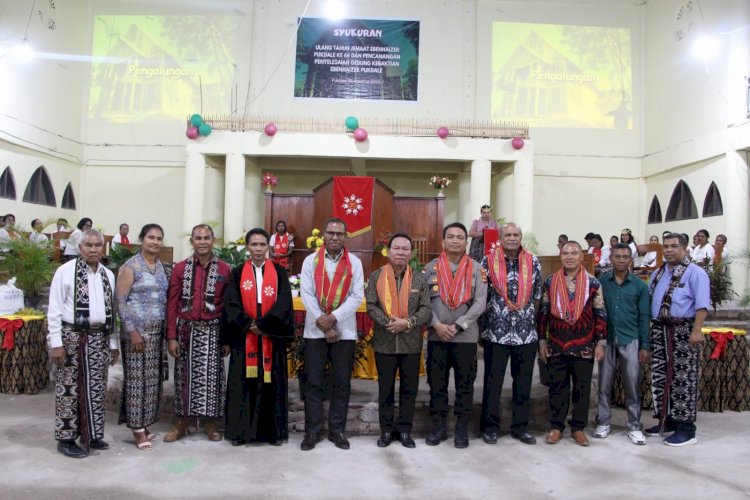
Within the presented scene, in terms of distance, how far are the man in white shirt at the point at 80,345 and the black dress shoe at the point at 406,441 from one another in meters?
1.84

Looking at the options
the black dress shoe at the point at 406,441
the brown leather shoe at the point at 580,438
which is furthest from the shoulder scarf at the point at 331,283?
the brown leather shoe at the point at 580,438

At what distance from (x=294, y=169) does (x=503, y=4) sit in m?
6.25

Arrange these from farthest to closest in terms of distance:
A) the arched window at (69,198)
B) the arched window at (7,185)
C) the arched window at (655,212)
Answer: the arched window at (655,212), the arched window at (69,198), the arched window at (7,185)

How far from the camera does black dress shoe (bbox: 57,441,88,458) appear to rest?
3404mm

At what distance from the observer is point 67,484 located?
2982 mm

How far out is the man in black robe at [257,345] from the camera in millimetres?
3598

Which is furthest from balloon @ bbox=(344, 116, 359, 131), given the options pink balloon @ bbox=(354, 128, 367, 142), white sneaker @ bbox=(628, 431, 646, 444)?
white sneaker @ bbox=(628, 431, 646, 444)

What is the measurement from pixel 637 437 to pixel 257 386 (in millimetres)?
2503

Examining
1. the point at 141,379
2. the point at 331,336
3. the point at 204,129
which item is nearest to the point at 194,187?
the point at 204,129

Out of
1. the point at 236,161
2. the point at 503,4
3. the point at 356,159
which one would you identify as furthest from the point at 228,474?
the point at 503,4

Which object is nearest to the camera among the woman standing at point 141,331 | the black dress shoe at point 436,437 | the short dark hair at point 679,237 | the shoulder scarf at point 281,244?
the woman standing at point 141,331

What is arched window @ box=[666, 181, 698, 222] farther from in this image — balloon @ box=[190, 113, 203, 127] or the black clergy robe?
the black clergy robe

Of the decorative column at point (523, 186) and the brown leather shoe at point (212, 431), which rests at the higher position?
the decorative column at point (523, 186)

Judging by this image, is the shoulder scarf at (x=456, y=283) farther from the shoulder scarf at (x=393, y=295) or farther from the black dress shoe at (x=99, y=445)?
the black dress shoe at (x=99, y=445)
